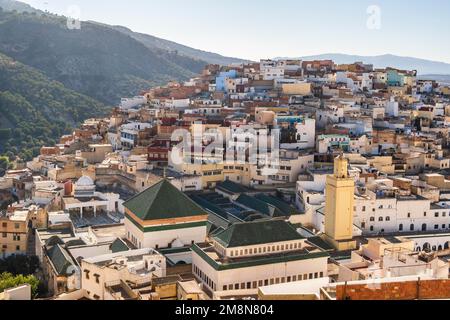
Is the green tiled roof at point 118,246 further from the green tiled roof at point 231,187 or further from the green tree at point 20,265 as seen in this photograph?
the green tiled roof at point 231,187

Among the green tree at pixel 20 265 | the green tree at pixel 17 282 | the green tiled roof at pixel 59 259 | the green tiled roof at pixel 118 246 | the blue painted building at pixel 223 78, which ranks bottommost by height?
the green tree at pixel 20 265

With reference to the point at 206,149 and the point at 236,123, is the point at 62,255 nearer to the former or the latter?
the point at 206,149

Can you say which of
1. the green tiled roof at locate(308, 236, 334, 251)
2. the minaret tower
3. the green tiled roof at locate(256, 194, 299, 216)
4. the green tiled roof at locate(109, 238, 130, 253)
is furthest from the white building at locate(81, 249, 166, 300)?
the green tiled roof at locate(256, 194, 299, 216)

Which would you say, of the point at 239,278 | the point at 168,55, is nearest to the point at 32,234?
the point at 239,278

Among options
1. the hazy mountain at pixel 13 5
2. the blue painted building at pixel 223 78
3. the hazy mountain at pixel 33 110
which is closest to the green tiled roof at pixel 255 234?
the blue painted building at pixel 223 78

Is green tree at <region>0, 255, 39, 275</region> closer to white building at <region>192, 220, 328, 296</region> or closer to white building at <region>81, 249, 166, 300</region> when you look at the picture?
white building at <region>81, 249, 166, 300</region>
